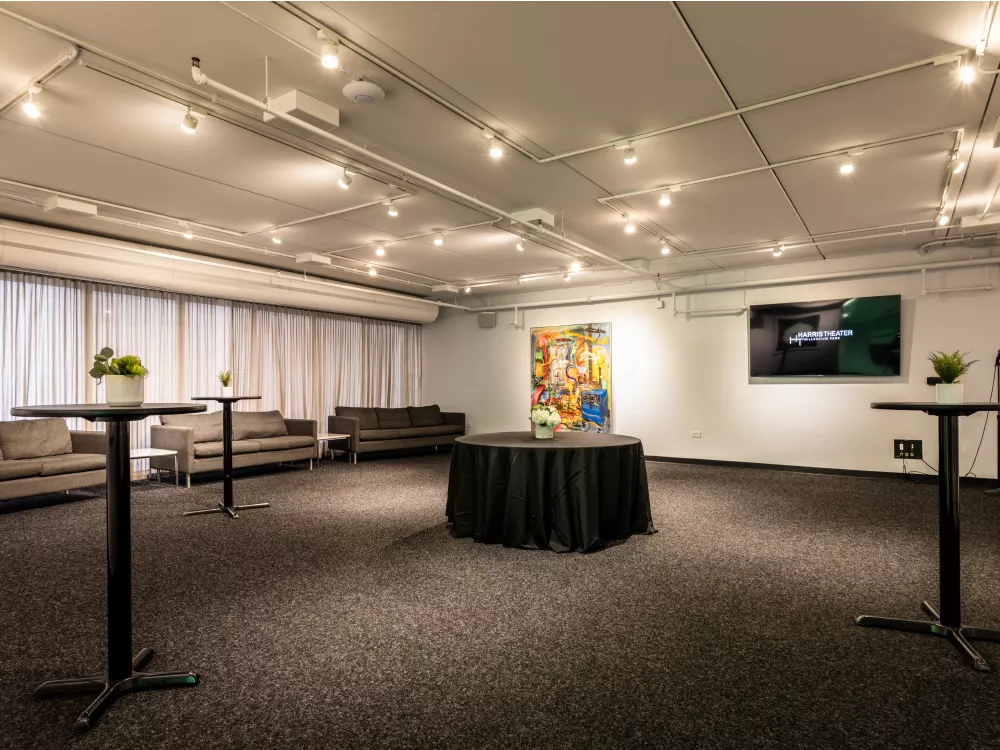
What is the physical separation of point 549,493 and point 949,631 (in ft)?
7.70

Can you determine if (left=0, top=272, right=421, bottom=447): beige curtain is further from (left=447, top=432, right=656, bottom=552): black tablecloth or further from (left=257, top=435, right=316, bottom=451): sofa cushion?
(left=447, top=432, right=656, bottom=552): black tablecloth

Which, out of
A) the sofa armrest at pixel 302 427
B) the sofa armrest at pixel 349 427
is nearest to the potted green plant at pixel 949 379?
the sofa armrest at pixel 302 427

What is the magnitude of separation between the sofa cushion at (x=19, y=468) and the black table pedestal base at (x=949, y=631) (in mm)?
6964

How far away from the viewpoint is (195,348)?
855cm

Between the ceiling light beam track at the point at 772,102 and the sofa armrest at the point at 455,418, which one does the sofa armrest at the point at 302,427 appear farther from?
the ceiling light beam track at the point at 772,102

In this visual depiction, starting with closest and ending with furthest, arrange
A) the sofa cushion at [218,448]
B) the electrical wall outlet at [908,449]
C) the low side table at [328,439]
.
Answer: the sofa cushion at [218,448] → the electrical wall outlet at [908,449] → the low side table at [328,439]

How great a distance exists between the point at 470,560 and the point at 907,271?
704 centimetres

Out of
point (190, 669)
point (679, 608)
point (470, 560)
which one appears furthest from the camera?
point (470, 560)

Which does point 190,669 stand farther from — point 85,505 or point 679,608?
point 85,505

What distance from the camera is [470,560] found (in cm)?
393

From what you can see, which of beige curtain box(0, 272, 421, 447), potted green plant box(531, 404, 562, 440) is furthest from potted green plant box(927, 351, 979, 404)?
beige curtain box(0, 272, 421, 447)

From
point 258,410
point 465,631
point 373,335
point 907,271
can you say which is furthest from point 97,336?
point 907,271

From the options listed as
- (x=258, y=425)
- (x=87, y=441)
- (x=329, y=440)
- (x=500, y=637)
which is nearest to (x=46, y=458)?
(x=87, y=441)

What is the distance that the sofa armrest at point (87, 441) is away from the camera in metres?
6.59
